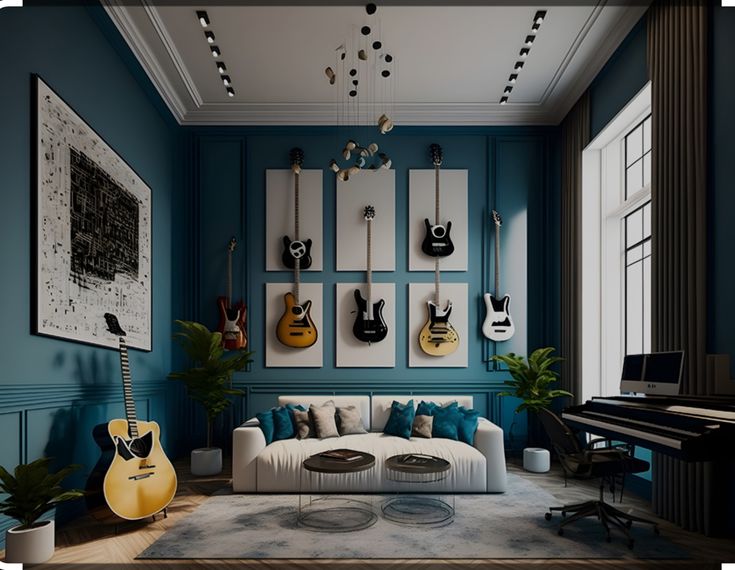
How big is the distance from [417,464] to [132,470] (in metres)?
1.80

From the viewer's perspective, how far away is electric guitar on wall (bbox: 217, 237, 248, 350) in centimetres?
632

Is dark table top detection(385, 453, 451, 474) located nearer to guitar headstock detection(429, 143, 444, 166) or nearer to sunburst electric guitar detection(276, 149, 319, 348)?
sunburst electric guitar detection(276, 149, 319, 348)

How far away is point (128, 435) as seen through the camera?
3.99 metres

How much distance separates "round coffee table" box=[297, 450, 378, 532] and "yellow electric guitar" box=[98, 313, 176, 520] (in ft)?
2.97

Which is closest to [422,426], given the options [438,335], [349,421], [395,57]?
[349,421]

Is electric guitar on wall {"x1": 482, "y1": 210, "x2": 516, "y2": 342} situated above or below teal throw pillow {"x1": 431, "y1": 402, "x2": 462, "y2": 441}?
above

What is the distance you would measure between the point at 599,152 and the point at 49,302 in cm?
478

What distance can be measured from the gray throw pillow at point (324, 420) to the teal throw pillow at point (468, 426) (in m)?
1.02

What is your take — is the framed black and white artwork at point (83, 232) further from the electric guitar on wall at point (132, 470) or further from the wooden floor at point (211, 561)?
the wooden floor at point (211, 561)

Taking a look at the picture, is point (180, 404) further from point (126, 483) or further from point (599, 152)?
point (599, 152)

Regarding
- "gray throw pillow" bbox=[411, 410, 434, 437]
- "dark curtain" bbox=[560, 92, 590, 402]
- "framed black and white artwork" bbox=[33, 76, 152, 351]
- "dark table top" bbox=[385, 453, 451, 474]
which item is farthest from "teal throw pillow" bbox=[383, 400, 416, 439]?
"framed black and white artwork" bbox=[33, 76, 152, 351]

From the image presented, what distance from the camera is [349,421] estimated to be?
5.30 meters

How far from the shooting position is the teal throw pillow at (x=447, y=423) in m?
5.12

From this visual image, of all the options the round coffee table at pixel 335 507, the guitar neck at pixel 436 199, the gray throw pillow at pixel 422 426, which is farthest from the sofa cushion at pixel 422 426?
the guitar neck at pixel 436 199
